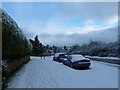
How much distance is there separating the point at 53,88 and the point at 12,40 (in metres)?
3.49

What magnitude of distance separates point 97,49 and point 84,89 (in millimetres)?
33294

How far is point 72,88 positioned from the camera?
5.36 metres

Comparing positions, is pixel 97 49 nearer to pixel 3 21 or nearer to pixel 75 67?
pixel 75 67

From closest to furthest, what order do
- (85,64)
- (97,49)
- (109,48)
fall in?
(85,64) → (109,48) → (97,49)

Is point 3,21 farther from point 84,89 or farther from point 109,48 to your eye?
point 109,48

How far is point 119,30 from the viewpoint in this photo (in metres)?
24.9

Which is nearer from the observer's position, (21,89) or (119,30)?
(21,89)

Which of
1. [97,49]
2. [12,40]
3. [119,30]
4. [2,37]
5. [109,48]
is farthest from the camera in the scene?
[97,49]

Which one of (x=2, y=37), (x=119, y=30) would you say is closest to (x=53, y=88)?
(x=2, y=37)

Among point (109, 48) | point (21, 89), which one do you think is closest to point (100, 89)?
point (21, 89)

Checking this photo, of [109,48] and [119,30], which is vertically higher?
[119,30]

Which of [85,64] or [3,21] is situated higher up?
[3,21]

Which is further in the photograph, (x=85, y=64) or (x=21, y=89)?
(x=85, y=64)

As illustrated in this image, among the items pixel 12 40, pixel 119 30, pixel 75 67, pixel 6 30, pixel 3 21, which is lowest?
pixel 75 67
